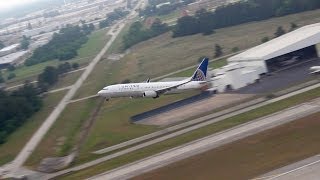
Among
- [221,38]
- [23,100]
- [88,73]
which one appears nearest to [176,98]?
[23,100]

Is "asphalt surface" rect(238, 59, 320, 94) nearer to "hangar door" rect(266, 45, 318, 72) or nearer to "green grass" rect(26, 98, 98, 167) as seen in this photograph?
"hangar door" rect(266, 45, 318, 72)

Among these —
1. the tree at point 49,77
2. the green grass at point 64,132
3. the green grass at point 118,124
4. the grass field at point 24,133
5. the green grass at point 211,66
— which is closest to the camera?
the green grass at point 64,132

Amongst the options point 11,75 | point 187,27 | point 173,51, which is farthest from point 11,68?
point 173,51

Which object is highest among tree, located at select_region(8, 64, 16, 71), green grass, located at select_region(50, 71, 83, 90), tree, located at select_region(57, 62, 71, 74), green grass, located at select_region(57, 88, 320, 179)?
green grass, located at select_region(57, 88, 320, 179)

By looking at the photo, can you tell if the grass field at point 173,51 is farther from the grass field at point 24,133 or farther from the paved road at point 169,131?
the paved road at point 169,131

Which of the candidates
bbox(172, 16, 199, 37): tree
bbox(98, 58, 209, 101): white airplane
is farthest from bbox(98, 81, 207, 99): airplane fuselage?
bbox(172, 16, 199, 37): tree

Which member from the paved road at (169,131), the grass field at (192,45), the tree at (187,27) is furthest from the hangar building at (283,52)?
the tree at (187,27)

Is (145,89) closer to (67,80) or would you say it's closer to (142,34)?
(67,80)
